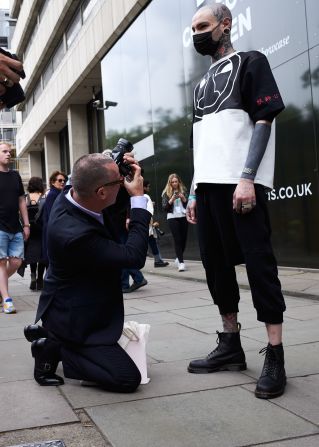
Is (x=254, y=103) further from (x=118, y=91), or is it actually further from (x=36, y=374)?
(x=118, y=91)

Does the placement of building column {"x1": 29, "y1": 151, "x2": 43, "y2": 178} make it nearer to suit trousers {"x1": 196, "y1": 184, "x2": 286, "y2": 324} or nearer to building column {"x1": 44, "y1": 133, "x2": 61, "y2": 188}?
building column {"x1": 44, "y1": 133, "x2": 61, "y2": 188}

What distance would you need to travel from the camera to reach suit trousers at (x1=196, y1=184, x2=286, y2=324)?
107 inches

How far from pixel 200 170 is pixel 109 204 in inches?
21.2

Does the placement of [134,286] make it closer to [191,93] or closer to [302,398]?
[302,398]

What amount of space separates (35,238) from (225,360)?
5.68m

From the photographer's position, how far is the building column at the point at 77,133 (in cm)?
2208

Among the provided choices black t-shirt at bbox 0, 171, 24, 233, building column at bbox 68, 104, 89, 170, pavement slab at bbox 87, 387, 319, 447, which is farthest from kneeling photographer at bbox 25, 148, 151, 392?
building column at bbox 68, 104, 89, 170

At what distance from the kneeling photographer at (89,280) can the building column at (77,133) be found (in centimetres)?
1937

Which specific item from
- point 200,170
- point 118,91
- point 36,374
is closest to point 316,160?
point 200,170

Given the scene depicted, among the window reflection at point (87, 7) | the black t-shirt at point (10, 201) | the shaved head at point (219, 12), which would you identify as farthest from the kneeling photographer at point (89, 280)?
the window reflection at point (87, 7)

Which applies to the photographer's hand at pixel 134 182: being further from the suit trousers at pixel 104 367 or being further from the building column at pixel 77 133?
the building column at pixel 77 133

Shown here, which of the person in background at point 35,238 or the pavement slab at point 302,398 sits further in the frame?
the person in background at point 35,238

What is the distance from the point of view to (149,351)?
369 centimetres

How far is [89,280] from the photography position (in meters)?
2.97
